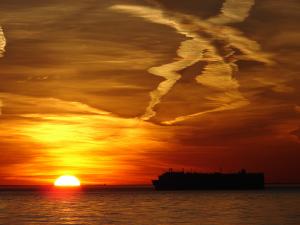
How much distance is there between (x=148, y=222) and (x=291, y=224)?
730 inches

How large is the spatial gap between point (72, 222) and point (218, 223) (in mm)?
19697

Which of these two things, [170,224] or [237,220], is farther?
[237,220]

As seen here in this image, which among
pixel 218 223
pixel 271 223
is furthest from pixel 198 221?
pixel 271 223

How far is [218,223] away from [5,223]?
28.5 metres

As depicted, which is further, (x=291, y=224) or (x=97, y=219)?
(x=97, y=219)

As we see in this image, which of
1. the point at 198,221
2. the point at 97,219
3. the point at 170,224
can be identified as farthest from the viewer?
the point at 97,219

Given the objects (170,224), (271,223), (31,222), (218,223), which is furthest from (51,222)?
(271,223)

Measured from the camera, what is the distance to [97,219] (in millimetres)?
91625

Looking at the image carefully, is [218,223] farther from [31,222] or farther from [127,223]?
[31,222]

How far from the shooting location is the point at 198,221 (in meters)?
85.7

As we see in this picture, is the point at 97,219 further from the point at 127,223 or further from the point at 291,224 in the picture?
the point at 291,224

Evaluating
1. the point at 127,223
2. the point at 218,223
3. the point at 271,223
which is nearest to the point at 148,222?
the point at 127,223

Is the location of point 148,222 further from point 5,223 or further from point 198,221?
point 5,223

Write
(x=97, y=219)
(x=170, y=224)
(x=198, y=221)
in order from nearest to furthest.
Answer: (x=170, y=224) → (x=198, y=221) → (x=97, y=219)
